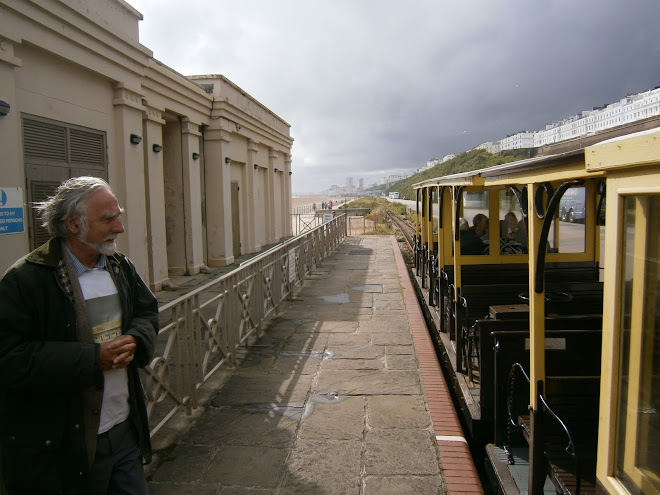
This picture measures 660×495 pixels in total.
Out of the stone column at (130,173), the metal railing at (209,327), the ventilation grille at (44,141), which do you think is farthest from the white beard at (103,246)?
the stone column at (130,173)

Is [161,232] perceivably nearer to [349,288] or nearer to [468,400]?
[349,288]

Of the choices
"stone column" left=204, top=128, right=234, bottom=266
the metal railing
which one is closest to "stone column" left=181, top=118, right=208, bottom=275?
"stone column" left=204, top=128, right=234, bottom=266

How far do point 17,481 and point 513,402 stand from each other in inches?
116

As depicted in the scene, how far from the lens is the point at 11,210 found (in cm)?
620

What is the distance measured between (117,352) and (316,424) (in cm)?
248

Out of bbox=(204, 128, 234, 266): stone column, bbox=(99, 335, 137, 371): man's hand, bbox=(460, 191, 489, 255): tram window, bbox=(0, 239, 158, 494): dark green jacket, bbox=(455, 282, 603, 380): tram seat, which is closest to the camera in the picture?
bbox=(0, 239, 158, 494): dark green jacket

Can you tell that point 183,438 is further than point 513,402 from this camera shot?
Yes

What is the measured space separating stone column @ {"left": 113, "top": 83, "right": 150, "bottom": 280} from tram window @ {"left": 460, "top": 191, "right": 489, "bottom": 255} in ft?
18.2

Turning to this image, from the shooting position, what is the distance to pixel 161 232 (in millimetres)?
10938

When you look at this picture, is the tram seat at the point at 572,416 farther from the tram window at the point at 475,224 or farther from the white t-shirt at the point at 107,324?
the tram window at the point at 475,224

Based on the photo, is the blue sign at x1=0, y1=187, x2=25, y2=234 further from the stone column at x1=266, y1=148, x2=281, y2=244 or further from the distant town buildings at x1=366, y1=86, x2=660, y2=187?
the stone column at x1=266, y1=148, x2=281, y2=244

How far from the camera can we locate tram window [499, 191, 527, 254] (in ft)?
23.0

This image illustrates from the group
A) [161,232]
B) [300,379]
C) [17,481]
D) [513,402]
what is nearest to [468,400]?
[513,402]

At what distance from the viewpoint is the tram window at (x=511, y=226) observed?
7.02 m
